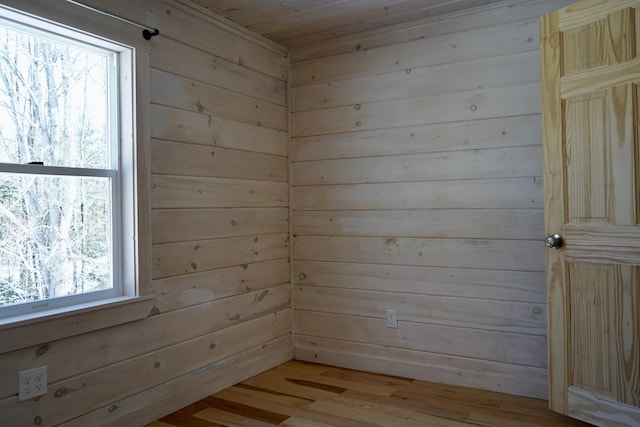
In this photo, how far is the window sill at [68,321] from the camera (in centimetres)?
198

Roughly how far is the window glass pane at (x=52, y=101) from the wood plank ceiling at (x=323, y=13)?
0.79 meters

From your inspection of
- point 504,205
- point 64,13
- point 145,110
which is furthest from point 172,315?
point 504,205

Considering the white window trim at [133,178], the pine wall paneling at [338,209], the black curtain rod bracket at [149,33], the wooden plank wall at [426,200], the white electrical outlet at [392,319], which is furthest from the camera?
the white electrical outlet at [392,319]

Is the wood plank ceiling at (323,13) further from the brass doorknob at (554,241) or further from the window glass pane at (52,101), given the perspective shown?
the brass doorknob at (554,241)

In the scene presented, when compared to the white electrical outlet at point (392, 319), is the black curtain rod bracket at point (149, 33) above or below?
above

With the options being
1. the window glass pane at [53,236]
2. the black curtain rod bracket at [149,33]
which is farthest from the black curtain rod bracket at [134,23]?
the window glass pane at [53,236]

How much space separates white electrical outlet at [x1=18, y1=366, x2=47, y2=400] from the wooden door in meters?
2.26

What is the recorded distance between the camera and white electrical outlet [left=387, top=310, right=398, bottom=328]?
10.6 feet

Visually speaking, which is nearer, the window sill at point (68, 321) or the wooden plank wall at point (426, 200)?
the window sill at point (68, 321)

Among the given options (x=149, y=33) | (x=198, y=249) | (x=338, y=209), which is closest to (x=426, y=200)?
(x=338, y=209)

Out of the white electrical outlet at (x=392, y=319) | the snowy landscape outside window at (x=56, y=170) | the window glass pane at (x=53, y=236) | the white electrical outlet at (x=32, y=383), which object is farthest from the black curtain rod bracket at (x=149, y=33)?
the white electrical outlet at (x=392, y=319)

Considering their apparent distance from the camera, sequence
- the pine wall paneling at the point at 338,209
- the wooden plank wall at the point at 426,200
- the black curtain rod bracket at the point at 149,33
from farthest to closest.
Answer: the wooden plank wall at the point at 426,200 < the pine wall paneling at the point at 338,209 < the black curtain rod bracket at the point at 149,33

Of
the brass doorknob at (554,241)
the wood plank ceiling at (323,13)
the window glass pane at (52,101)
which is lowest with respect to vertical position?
the brass doorknob at (554,241)

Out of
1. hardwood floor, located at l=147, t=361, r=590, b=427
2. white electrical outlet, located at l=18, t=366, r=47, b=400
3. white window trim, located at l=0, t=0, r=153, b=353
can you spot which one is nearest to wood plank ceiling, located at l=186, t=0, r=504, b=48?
white window trim, located at l=0, t=0, r=153, b=353
